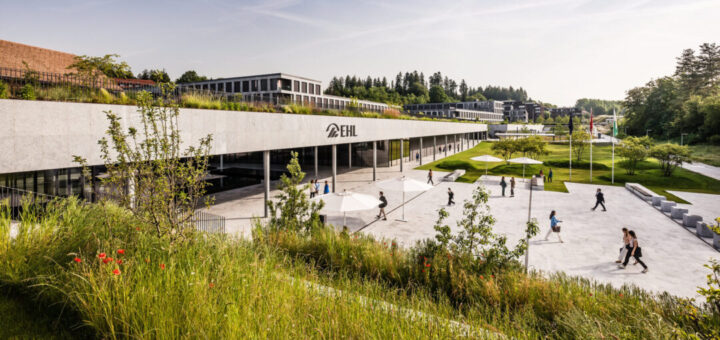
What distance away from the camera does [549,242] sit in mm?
14266

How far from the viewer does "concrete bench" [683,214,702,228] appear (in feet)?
52.5

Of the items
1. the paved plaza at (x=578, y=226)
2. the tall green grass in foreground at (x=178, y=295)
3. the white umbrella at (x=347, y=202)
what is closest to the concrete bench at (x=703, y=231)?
the paved plaza at (x=578, y=226)

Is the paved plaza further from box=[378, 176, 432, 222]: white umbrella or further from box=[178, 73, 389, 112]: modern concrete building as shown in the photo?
box=[178, 73, 389, 112]: modern concrete building

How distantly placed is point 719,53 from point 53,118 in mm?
122854

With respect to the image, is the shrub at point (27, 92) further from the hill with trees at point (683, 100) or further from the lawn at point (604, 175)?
the hill with trees at point (683, 100)

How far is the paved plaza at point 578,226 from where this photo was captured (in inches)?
445

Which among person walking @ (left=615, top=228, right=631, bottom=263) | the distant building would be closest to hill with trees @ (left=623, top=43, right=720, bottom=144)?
the distant building

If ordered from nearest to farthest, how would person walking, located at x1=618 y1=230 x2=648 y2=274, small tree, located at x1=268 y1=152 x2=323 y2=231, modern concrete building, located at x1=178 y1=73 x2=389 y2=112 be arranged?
small tree, located at x1=268 y1=152 x2=323 y2=231, person walking, located at x1=618 y1=230 x2=648 y2=274, modern concrete building, located at x1=178 y1=73 x2=389 y2=112

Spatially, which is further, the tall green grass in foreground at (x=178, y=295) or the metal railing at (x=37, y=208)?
the metal railing at (x=37, y=208)

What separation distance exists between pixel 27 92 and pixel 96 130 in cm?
182

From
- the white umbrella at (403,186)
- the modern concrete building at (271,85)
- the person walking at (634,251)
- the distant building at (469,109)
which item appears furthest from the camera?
the distant building at (469,109)

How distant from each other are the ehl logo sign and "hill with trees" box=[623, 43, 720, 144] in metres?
73.0

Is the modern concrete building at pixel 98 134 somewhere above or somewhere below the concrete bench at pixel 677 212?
above

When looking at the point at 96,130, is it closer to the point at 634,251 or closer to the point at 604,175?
the point at 634,251
